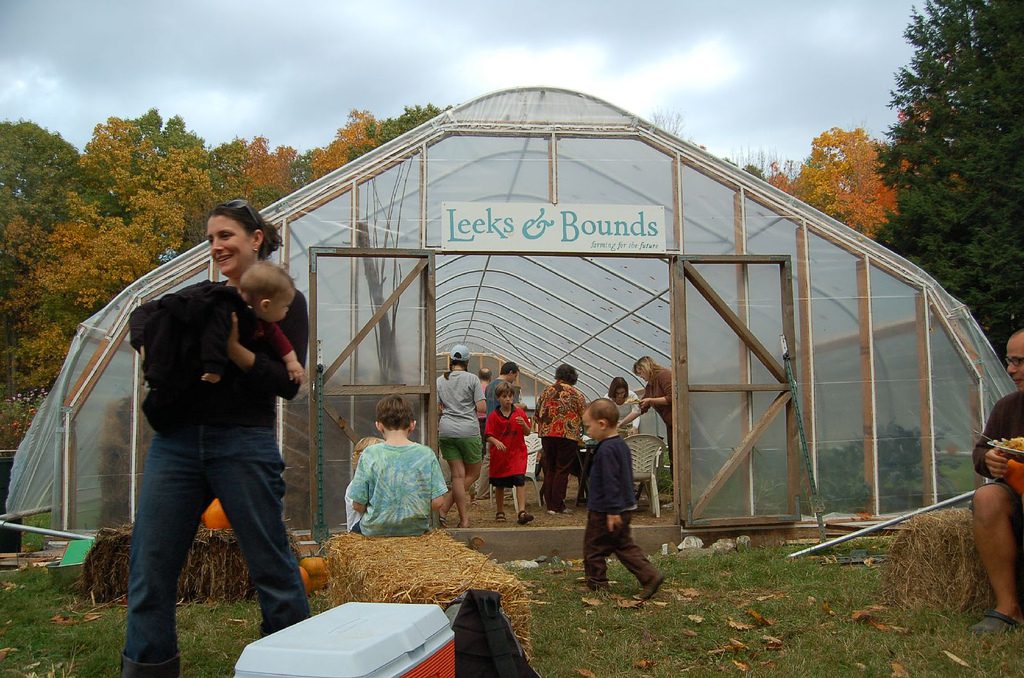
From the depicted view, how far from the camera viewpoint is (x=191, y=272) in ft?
26.8

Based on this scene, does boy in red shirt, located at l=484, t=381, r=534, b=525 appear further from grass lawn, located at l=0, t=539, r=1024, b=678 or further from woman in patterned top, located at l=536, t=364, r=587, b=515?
grass lawn, located at l=0, t=539, r=1024, b=678

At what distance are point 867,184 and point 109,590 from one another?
3294 centimetres

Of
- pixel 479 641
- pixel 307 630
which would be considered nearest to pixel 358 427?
pixel 479 641

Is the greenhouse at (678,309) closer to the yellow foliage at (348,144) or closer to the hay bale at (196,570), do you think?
the hay bale at (196,570)

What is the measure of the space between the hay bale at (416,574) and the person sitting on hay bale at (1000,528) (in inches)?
91.7

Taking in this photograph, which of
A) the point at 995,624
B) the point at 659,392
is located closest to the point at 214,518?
the point at 995,624

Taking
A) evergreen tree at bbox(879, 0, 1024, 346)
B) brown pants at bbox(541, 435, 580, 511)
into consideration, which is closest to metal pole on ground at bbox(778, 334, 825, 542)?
brown pants at bbox(541, 435, 580, 511)

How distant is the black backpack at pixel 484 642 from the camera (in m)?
3.20

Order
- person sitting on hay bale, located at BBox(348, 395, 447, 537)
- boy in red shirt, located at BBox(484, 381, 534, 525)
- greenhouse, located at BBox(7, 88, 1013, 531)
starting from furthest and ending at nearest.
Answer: boy in red shirt, located at BBox(484, 381, 534, 525)
greenhouse, located at BBox(7, 88, 1013, 531)
person sitting on hay bale, located at BBox(348, 395, 447, 537)

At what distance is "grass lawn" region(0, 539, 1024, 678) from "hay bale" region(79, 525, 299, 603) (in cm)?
18

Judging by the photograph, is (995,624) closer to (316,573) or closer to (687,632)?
(687,632)

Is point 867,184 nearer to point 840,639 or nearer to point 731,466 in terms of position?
point 731,466

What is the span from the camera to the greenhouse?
27.2 feet

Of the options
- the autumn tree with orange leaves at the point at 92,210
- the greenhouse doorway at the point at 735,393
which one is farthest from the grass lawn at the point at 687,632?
the autumn tree with orange leaves at the point at 92,210
